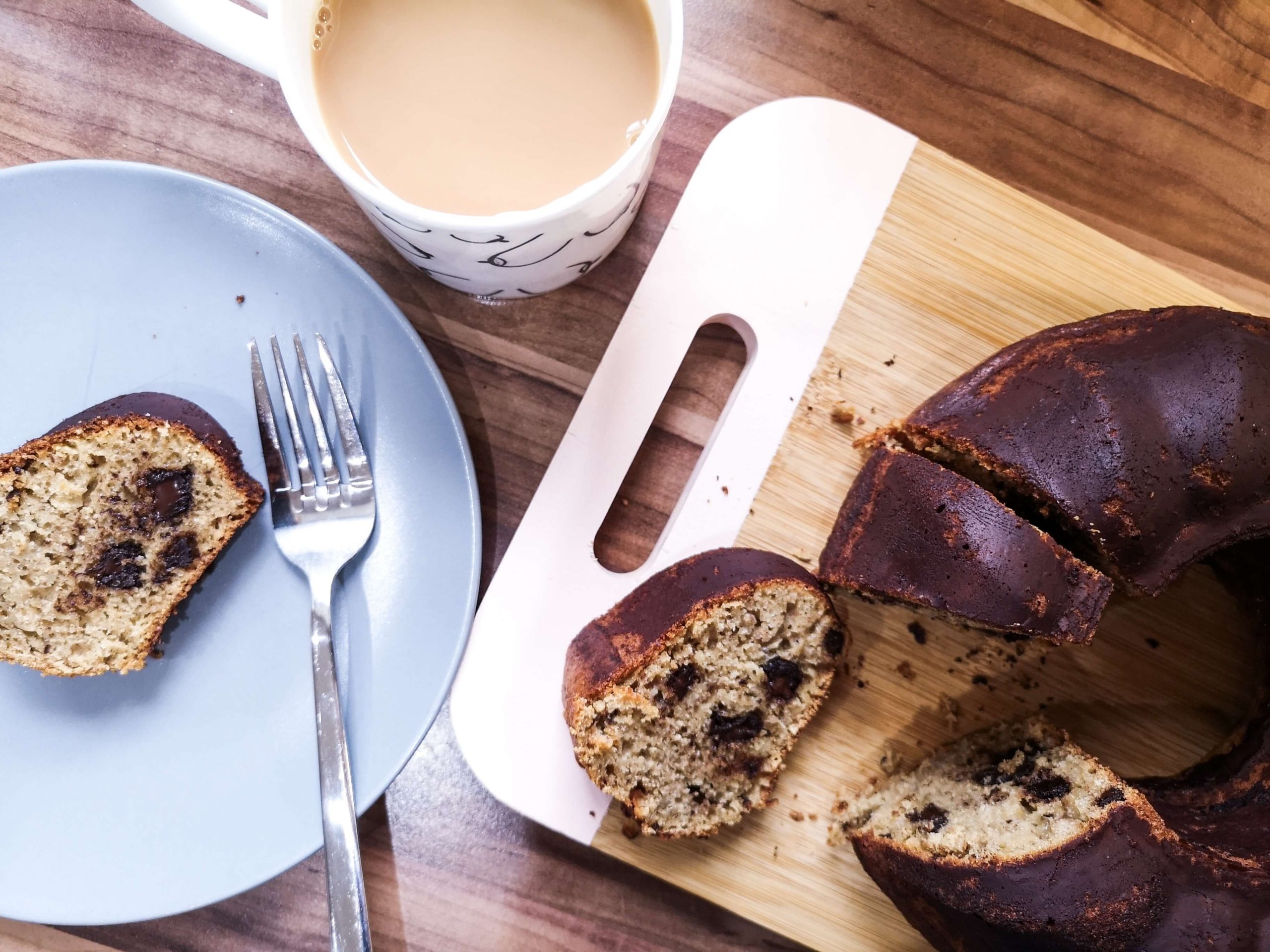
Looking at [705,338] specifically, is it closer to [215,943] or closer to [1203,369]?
[1203,369]

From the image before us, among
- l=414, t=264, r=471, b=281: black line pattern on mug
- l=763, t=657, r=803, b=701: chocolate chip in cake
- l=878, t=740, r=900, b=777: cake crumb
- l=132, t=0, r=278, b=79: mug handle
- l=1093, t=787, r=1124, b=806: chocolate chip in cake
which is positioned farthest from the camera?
l=878, t=740, r=900, b=777: cake crumb

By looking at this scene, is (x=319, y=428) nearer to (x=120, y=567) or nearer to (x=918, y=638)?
(x=120, y=567)

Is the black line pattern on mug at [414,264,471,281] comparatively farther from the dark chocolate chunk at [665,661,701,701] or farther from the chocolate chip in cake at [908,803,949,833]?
the chocolate chip in cake at [908,803,949,833]

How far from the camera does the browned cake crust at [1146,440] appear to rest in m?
1.61

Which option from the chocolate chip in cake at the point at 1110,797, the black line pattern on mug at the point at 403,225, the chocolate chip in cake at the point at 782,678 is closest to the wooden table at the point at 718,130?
the chocolate chip in cake at the point at 782,678

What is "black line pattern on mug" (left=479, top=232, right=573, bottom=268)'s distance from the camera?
137cm

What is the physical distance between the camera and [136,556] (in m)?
1.75

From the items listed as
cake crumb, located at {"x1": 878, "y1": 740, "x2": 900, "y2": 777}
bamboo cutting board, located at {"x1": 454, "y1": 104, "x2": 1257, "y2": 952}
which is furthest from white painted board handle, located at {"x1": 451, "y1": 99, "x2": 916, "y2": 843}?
cake crumb, located at {"x1": 878, "y1": 740, "x2": 900, "y2": 777}

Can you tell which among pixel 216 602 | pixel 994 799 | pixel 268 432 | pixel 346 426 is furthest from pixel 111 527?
pixel 994 799

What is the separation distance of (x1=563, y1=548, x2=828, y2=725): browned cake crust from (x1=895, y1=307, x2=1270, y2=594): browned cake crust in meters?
0.44

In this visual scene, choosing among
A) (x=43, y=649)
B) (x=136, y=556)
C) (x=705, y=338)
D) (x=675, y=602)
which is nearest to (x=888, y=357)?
(x=705, y=338)

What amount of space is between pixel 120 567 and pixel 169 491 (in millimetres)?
174

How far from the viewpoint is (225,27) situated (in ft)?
3.97

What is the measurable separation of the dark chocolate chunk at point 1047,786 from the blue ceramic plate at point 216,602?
1138 mm
